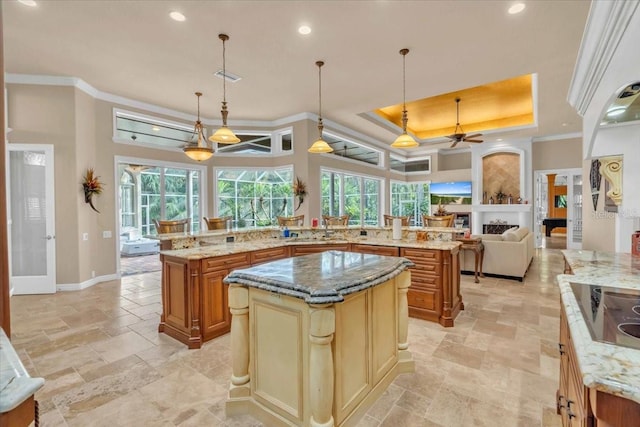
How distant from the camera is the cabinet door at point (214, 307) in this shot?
3.11 metres

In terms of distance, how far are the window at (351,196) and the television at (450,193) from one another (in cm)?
249

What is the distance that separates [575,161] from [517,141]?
161 centimetres

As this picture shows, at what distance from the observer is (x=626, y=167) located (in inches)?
97.8

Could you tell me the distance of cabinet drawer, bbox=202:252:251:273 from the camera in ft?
10.2

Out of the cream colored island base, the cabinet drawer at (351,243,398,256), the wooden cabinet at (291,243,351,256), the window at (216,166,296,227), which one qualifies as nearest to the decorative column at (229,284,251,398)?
the cream colored island base

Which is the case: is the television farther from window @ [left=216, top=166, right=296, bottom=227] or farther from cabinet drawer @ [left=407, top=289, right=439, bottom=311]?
cabinet drawer @ [left=407, top=289, right=439, bottom=311]

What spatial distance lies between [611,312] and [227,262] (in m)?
3.10

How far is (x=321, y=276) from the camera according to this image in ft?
6.35

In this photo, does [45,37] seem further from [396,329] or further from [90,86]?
[396,329]

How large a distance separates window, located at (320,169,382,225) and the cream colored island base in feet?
18.3

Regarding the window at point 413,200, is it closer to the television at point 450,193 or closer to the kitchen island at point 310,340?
the television at point 450,193

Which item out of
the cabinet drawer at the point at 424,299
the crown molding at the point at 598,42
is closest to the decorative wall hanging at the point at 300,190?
the cabinet drawer at the point at 424,299

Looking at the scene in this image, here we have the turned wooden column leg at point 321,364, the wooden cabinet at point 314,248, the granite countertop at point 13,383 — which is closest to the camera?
the granite countertop at point 13,383

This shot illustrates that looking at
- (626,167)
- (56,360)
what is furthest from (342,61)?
(56,360)
